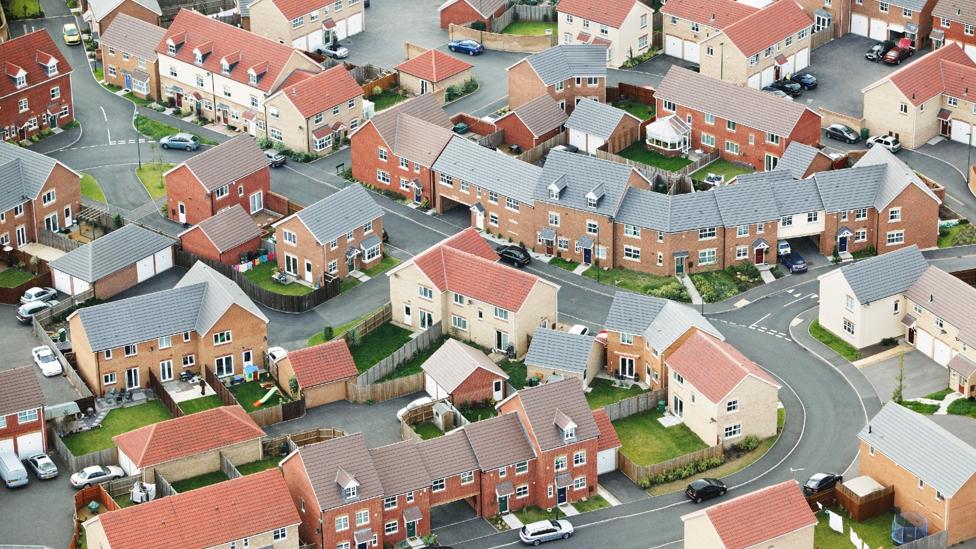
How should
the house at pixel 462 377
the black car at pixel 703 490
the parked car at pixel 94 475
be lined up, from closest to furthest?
the black car at pixel 703 490 < the parked car at pixel 94 475 < the house at pixel 462 377

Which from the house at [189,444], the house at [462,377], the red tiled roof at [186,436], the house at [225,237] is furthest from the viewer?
the house at [225,237]

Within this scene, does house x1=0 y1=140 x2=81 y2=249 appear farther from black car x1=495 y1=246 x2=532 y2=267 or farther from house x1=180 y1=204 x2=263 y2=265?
black car x1=495 y1=246 x2=532 y2=267

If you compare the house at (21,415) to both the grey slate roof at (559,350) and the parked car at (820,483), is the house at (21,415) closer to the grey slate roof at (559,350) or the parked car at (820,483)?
the grey slate roof at (559,350)

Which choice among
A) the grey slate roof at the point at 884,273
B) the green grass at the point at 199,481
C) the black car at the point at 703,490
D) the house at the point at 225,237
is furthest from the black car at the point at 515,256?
the green grass at the point at 199,481

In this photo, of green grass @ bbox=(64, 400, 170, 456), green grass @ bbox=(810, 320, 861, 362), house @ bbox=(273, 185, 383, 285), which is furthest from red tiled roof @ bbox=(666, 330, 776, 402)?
green grass @ bbox=(64, 400, 170, 456)

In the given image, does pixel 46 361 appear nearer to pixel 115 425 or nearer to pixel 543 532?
pixel 115 425

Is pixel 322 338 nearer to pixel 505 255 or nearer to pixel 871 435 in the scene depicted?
pixel 505 255
